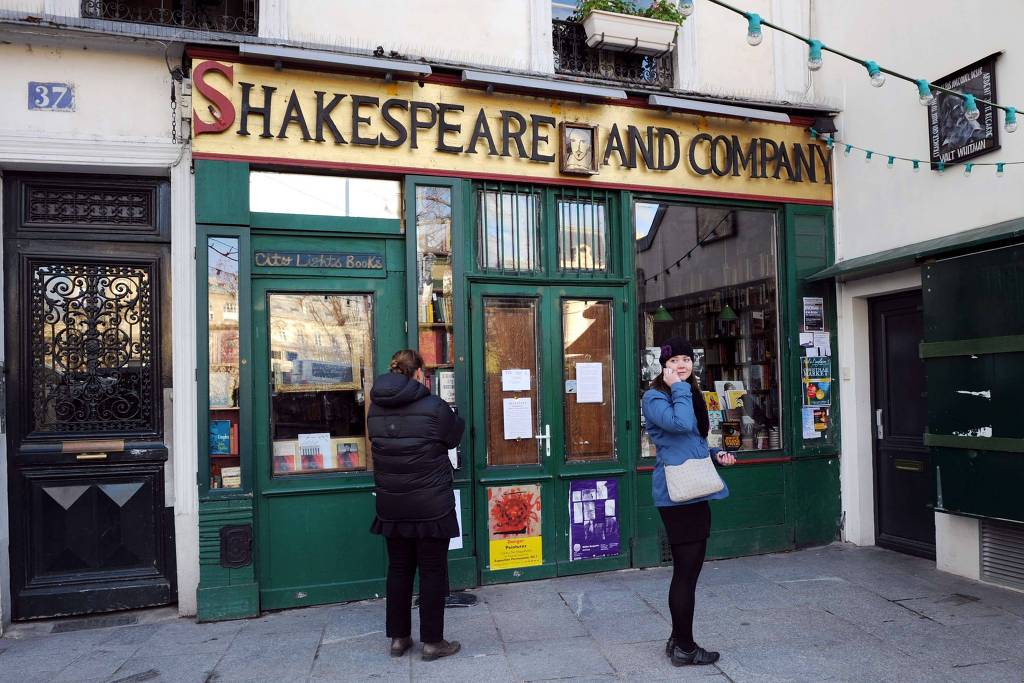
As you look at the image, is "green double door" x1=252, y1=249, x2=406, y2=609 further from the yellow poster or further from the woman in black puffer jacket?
the woman in black puffer jacket

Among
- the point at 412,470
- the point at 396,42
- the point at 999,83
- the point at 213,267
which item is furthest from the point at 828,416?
the point at 213,267

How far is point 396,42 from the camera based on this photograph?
600cm

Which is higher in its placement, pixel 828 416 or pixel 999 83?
pixel 999 83

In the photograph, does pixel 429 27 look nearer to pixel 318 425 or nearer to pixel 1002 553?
pixel 318 425

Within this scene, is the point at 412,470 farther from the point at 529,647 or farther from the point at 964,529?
the point at 964,529

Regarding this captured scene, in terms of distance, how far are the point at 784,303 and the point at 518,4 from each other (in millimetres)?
3600

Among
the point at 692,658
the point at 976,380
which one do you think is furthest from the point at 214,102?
the point at 976,380

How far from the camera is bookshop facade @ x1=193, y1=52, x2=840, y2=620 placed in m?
5.44

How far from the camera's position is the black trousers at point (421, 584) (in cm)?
437

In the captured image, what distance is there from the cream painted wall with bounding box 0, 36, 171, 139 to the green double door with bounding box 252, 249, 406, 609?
1.36 metres

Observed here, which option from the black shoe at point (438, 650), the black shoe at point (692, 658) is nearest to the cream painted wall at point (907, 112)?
the black shoe at point (692, 658)

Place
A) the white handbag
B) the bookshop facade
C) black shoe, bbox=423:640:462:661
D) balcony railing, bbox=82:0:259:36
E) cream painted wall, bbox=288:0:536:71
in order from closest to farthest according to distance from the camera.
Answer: the white handbag
black shoe, bbox=423:640:462:661
the bookshop facade
balcony railing, bbox=82:0:259:36
cream painted wall, bbox=288:0:536:71

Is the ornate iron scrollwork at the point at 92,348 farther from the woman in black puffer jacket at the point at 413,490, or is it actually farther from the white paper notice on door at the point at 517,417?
the white paper notice on door at the point at 517,417

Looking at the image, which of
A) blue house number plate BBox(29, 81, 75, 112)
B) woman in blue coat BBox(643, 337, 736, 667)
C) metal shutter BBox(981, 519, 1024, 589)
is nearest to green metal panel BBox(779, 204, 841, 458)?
metal shutter BBox(981, 519, 1024, 589)
